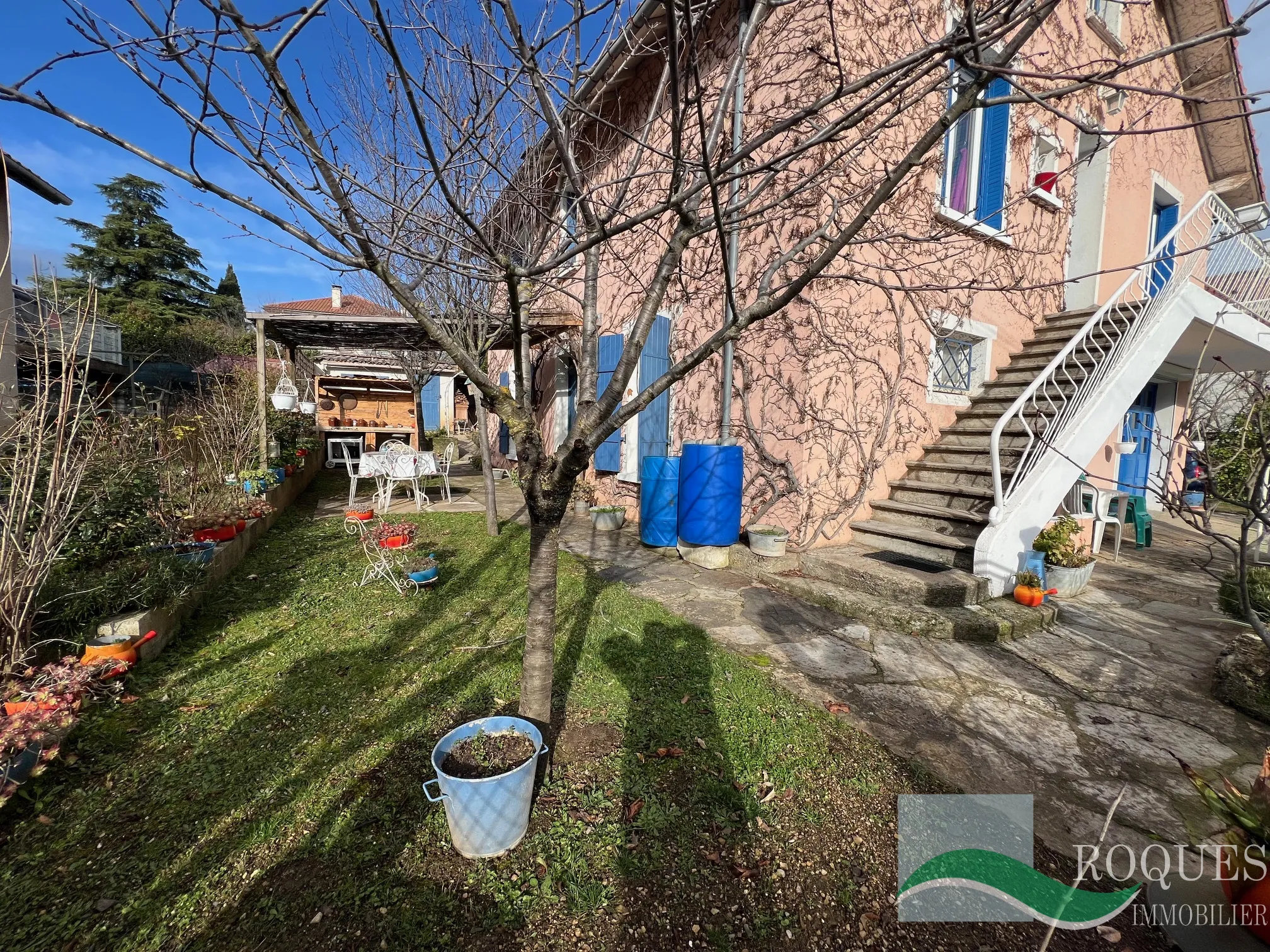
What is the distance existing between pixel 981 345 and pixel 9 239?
9.36 metres

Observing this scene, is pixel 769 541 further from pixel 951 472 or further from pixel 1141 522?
pixel 1141 522

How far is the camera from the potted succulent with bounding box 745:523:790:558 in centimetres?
519

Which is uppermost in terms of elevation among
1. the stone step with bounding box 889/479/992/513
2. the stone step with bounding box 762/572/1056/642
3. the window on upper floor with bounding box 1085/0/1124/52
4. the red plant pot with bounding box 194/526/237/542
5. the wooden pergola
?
the window on upper floor with bounding box 1085/0/1124/52

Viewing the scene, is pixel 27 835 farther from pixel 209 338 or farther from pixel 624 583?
pixel 209 338

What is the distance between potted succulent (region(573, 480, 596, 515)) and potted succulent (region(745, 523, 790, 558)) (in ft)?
10.4

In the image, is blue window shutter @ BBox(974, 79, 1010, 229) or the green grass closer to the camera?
the green grass

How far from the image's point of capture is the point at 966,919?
165 cm

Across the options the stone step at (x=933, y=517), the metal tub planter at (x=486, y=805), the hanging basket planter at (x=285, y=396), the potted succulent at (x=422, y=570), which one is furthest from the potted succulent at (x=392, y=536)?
the stone step at (x=933, y=517)

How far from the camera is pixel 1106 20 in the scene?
7.47 m

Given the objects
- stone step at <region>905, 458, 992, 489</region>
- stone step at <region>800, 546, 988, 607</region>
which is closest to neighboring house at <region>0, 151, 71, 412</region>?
stone step at <region>800, 546, 988, 607</region>

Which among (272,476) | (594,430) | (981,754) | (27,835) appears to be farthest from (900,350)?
(272,476)

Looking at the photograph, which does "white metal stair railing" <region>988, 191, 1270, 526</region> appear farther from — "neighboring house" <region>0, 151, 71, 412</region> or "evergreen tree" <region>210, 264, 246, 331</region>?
"evergreen tree" <region>210, 264, 246, 331</region>

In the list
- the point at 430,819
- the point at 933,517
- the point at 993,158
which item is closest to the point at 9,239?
the point at 430,819

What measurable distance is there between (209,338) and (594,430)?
25.7 meters
